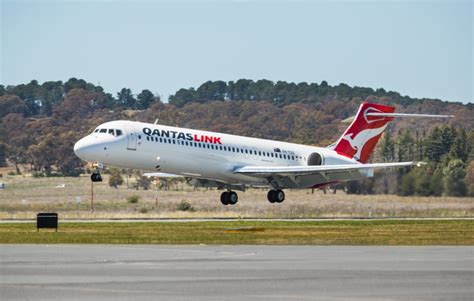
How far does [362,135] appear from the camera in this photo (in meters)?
68.1

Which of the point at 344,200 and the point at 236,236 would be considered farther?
the point at 344,200

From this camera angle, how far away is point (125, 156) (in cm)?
5466

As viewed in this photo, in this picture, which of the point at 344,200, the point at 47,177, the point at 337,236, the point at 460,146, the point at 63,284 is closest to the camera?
the point at 63,284

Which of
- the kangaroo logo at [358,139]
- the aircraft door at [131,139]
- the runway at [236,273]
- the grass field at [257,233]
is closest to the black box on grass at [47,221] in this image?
A: the grass field at [257,233]

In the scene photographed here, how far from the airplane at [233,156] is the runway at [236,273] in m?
22.1

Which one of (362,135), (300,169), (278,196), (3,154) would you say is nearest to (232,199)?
(278,196)

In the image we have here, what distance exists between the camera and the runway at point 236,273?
21578mm

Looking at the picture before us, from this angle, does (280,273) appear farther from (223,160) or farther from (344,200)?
(344,200)

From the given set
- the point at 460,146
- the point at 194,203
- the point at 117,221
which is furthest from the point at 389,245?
the point at 460,146

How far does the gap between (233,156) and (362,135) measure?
10.8m

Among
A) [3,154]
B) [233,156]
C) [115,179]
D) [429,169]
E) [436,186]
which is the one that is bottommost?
[115,179]

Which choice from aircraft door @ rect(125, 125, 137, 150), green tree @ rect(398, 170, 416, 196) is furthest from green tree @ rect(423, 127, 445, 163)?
aircraft door @ rect(125, 125, 137, 150)

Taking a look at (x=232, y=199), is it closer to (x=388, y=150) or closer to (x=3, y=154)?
(x=388, y=150)

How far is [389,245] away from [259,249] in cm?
463
